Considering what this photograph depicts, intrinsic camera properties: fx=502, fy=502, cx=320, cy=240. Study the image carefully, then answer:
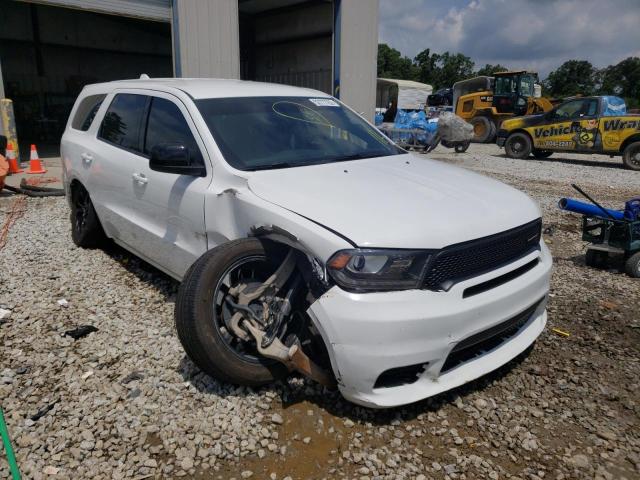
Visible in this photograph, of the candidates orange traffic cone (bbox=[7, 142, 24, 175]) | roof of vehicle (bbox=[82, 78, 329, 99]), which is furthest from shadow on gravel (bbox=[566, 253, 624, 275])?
orange traffic cone (bbox=[7, 142, 24, 175])

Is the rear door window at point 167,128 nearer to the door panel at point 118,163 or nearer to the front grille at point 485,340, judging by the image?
the door panel at point 118,163

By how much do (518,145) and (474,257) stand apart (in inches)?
571

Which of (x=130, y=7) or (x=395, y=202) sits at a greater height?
(x=130, y=7)

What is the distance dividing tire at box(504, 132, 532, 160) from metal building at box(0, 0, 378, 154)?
4.85m

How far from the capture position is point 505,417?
8.95 ft

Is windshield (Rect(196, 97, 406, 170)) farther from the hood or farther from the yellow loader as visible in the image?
the yellow loader

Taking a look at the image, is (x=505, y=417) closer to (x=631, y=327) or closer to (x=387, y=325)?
(x=387, y=325)

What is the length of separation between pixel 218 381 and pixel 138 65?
22717 millimetres

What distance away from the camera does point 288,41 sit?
16.6 metres

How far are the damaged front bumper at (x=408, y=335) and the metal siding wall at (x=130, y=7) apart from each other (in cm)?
1033

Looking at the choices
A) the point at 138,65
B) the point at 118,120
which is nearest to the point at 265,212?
the point at 118,120

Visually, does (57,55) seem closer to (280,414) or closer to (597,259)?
(597,259)

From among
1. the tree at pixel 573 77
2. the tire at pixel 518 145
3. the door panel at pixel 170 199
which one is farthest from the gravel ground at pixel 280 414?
the tree at pixel 573 77

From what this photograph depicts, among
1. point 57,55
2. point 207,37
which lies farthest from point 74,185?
point 57,55
